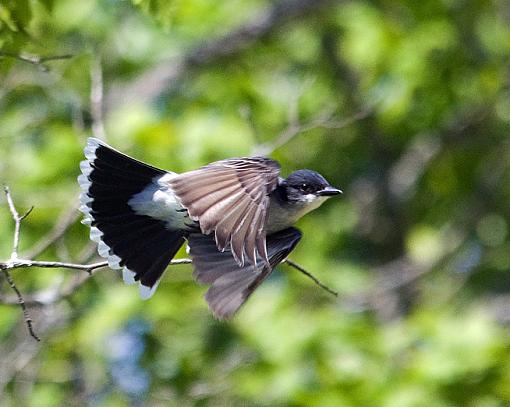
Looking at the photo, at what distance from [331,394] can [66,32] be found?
3.89 m

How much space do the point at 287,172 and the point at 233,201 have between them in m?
3.50

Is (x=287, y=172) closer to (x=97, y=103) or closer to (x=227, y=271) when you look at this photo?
(x=97, y=103)

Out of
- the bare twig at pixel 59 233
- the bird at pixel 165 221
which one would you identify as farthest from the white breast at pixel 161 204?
the bare twig at pixel 59 233

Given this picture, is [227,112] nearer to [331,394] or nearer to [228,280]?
[331,394]

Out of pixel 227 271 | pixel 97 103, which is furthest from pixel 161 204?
pixel 97 103

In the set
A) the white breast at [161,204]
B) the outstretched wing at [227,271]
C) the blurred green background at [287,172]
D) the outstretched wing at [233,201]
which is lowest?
the blurred green background at [287,172]

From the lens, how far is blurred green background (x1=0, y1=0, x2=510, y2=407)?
655 centimetres

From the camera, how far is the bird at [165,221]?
408 centimetres

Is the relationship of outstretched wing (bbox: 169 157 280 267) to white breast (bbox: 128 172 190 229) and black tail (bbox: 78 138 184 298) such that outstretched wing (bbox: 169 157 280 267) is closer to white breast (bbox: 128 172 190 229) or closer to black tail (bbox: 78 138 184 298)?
white breast (bbox: 128 172 190 229)

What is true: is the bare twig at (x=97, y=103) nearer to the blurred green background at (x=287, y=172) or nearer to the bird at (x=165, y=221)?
the blurred green background at (x=287, y=172)

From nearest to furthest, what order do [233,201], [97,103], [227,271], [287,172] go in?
[233,201]
[227,271]
[97,103]
[287,172]

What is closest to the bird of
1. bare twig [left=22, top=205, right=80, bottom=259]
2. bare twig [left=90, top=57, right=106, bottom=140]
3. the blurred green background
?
bare twig [left=22, top=205, right=80, bottom=259]

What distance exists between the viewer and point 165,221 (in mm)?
4406

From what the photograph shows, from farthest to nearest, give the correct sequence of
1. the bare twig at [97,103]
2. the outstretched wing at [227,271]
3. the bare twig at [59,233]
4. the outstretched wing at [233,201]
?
the bare twig at [97,103], the bare twig at [59,233], the outstretched wing at [227,271], the outstretched wing at [233,201]
